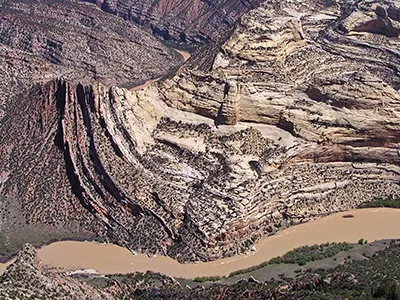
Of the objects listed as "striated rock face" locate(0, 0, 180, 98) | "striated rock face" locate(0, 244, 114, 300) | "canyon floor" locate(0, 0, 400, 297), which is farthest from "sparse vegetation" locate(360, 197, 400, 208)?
"striated rock face" locate(0, 0, 180, 98)

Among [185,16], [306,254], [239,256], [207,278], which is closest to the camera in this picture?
[207,278]

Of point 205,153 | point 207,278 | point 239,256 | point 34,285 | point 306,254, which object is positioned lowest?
point 207,278

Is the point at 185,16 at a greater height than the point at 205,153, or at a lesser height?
lesser

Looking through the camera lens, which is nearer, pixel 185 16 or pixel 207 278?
pixel 207 278

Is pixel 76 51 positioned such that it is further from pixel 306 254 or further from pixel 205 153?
pixel 306 254

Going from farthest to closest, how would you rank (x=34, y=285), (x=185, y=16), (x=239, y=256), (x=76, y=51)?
(x=185, y=16), (x=76, y=51), (x=239, y=256), (x=34, y=285)

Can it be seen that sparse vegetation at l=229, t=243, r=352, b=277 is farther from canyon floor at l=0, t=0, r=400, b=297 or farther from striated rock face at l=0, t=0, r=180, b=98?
striated rock face at l=0, t=0, r=180, b=98

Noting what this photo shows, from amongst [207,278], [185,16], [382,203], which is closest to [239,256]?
[207,278]
